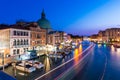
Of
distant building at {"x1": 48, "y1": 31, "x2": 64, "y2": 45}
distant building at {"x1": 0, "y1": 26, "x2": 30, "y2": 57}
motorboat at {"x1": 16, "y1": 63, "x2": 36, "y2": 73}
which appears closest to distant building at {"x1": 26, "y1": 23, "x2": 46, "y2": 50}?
distant building at {"x1": 0, "y1": 26, "x2": 30, "y2": 57}

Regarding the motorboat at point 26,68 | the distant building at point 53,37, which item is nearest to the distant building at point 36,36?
the distant building at point 53,37

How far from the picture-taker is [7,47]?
171 feet

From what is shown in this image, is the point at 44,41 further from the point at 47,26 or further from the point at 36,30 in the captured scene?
the point at 47,26

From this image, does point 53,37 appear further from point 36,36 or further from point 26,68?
point 26,68

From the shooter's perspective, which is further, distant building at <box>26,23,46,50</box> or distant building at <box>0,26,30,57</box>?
distant building at <box>26,23,46,50</box>

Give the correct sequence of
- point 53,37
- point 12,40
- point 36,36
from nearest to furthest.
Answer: point 12,40 < point 36,36 < point 53,37

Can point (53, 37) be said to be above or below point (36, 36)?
below

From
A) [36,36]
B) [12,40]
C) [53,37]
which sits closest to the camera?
[12,40]

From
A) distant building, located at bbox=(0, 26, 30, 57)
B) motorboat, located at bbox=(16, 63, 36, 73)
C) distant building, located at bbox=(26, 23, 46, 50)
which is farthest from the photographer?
distant building, located at bbox=(26, 23, 46, 50)

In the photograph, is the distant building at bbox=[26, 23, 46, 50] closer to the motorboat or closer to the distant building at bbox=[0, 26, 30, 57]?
the distant building at bbox=[0, 26, 30, 57]

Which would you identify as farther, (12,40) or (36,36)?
(36,36)

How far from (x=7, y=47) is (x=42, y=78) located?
88.1ft

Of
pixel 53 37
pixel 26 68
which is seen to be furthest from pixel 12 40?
pixel 53 37

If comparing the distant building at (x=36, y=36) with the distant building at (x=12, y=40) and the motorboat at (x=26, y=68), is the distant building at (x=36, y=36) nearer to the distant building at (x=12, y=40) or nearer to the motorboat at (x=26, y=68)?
the distant building at (x=12, y=40)
